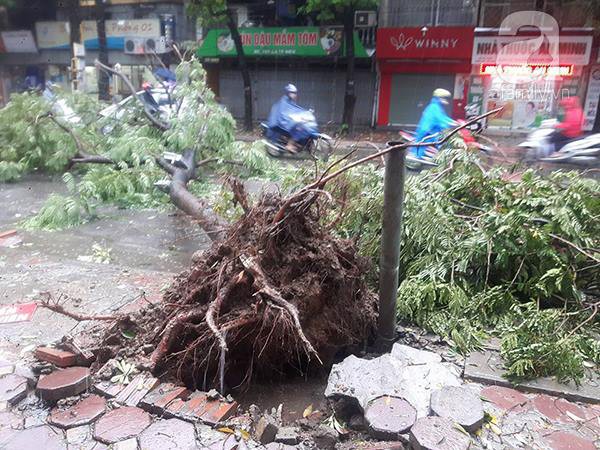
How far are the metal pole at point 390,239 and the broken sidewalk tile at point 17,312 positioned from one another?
2629mm

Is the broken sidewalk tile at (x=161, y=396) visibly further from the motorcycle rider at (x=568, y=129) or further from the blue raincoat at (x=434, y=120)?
the motorcycle rider at (x=568, y=129)

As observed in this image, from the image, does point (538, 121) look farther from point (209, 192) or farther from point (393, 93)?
point (209, 192)

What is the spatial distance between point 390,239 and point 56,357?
2066 mm

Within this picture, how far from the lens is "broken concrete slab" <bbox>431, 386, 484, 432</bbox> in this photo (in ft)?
7.63

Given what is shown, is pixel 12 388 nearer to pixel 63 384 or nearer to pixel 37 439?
pixel 63 384

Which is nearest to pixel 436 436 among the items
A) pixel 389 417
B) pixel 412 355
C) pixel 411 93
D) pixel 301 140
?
pixel 389 417

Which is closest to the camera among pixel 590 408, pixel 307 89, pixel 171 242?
pixel 590 408

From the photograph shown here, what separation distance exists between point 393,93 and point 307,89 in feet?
10.9

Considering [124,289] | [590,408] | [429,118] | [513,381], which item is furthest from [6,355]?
[429,118]

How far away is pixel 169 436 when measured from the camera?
2.37m

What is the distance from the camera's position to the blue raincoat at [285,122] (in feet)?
32.5

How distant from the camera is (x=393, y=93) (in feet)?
56.5

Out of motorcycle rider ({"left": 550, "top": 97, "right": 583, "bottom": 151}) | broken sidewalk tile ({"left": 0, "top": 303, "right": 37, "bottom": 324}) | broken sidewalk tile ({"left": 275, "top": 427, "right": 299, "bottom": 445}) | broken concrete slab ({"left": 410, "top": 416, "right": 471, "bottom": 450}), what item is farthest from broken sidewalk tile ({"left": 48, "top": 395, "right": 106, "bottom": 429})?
motorcycle rider ({"left": 550, "top": 97, "right": 583, "bottom": 151})

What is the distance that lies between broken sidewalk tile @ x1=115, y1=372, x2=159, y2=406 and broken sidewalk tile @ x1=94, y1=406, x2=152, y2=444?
0.04m
